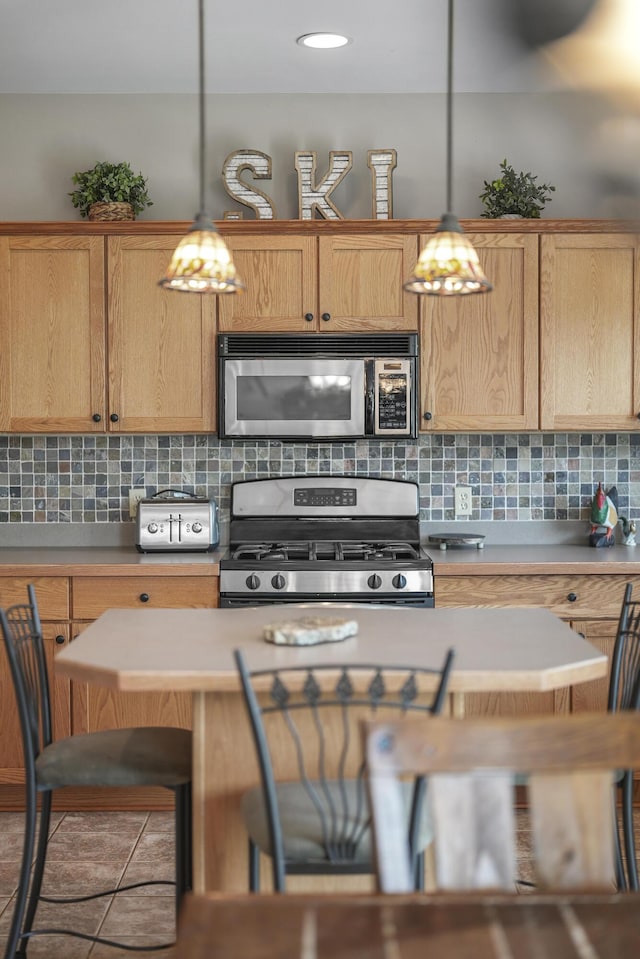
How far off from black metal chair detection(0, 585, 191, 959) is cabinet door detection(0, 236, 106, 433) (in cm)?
153

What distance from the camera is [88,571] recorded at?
11.5 ft

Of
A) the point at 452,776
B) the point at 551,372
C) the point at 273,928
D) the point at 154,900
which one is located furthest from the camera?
the point at 551,372

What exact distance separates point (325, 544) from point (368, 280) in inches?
42.1

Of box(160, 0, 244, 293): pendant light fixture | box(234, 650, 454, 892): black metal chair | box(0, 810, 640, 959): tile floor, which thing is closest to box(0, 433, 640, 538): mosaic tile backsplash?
box(0, 810, 640, 959): tile floor

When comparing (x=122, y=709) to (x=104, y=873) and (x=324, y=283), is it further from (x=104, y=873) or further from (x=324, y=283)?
(x=324, y=283)

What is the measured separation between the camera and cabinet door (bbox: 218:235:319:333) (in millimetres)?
3820

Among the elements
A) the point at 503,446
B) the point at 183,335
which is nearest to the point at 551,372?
the point at 503,446

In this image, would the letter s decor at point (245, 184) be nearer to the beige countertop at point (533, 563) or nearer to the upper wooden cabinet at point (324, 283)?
the upper wooden cabinet at point (324, 283)

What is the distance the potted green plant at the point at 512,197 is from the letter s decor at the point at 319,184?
23.5 inches

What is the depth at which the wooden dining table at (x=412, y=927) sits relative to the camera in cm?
104

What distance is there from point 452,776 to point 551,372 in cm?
274

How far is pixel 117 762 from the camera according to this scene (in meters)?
2.26

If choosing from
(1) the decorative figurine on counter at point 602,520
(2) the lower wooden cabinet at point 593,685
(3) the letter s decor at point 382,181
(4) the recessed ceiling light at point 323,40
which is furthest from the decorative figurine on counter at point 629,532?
(4) the recessed ceiling light at point 323,40

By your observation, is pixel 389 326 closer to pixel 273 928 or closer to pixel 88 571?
pixel 88 571
